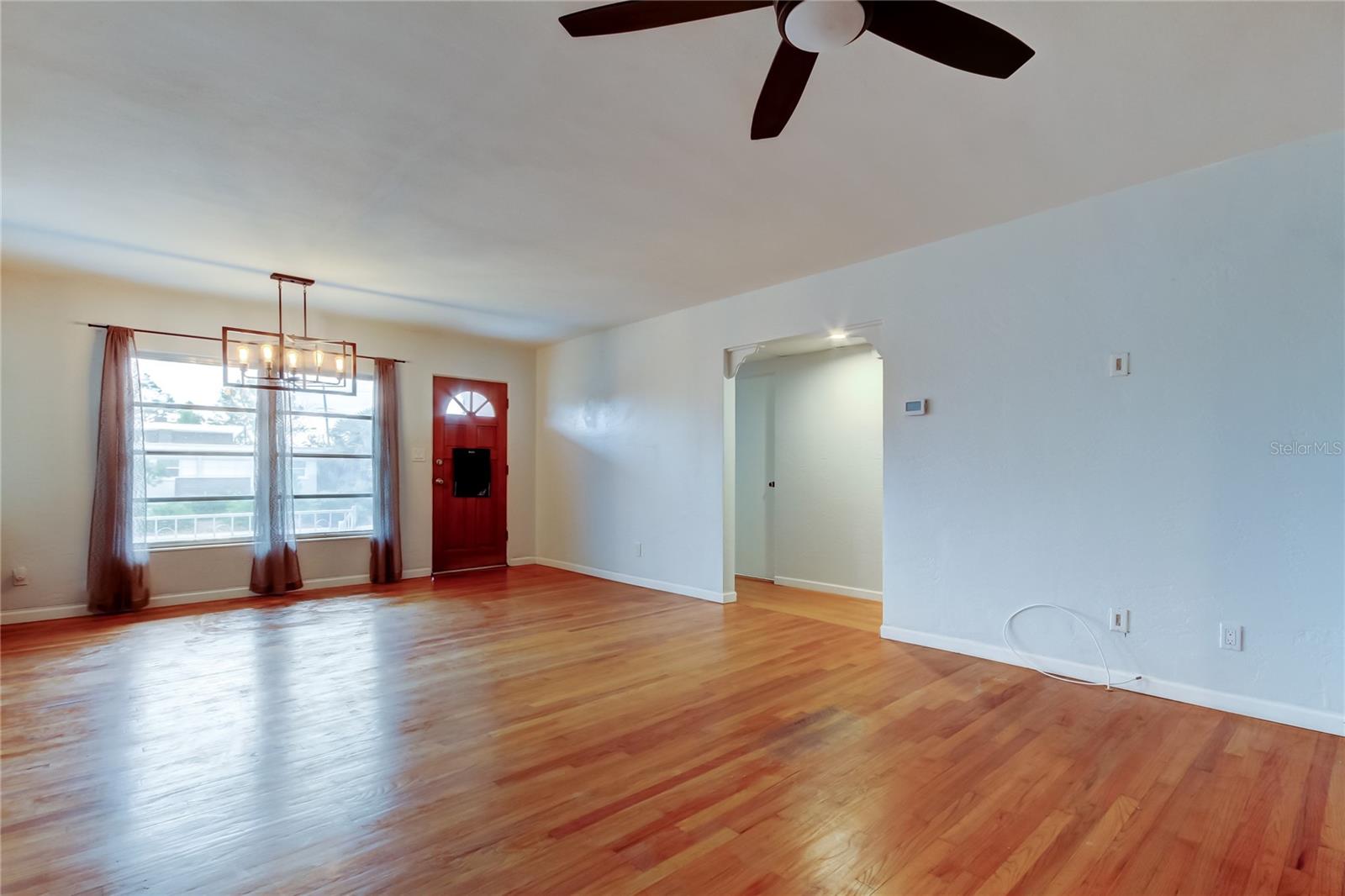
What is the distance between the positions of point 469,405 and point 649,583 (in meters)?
3.19

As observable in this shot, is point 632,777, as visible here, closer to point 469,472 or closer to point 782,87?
point 782,87

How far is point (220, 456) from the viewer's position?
5.80m

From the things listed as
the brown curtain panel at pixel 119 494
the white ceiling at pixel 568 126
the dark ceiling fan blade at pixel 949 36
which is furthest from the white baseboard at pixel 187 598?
the dark ceiling fan blade at pixel 949 36

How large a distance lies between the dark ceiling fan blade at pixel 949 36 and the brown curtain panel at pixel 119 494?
6.42 m

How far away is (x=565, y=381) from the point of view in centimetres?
765

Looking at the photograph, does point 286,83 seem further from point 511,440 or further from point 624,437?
point 511,440

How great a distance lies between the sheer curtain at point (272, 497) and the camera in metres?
5.89

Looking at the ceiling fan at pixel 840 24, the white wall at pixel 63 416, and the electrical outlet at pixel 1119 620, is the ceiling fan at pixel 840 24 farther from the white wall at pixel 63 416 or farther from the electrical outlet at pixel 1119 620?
the white wall at pixel 63 416

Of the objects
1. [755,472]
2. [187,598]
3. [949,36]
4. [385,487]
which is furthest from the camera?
[755,472]

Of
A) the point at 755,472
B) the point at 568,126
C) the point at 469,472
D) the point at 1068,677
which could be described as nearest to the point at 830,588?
the point at 755,472

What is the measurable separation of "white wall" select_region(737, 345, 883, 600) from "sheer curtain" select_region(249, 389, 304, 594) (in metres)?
4.75

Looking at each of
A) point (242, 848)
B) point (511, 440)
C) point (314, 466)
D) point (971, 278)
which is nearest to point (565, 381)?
point (511, 440)

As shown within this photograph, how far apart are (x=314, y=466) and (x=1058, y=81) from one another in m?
6.82

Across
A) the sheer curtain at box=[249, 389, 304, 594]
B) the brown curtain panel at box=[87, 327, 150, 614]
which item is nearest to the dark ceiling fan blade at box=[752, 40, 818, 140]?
the sheer curtain at box=[249, 389, 304, 594]
